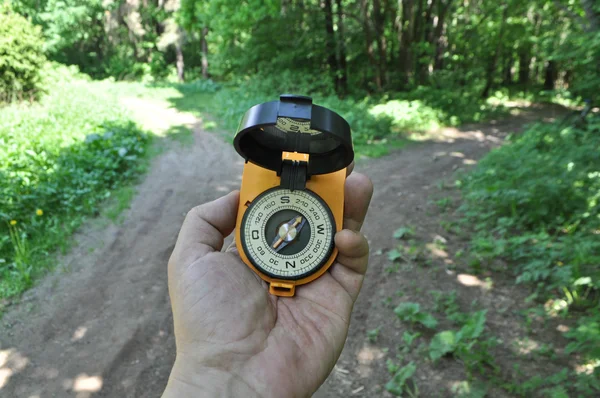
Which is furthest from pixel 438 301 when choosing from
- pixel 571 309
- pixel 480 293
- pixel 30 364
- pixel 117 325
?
pixel 30 364

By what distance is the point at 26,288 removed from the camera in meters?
4.11

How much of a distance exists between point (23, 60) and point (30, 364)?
926 centimetres

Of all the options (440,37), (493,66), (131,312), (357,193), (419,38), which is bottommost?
(493,66)

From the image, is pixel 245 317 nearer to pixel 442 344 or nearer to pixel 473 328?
pixel 442 344

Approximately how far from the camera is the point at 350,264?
6.73 feet

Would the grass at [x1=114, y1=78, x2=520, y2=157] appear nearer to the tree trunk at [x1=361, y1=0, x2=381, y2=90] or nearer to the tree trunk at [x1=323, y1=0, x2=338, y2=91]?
the tree trunk at [x1=361, y1=0, x2=381, y2=90]

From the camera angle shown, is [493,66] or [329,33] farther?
[493,66]

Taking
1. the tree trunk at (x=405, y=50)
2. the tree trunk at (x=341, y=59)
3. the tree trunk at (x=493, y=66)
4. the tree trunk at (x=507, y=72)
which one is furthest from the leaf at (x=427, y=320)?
the tree trunk at (x=507, y=72)

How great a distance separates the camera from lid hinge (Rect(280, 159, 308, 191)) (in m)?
2.05

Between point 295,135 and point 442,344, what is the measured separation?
196 cm

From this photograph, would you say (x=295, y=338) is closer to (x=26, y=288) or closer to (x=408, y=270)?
(x=408, y=270)

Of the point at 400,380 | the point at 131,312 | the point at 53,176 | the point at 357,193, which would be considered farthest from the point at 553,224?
the point at 53,176

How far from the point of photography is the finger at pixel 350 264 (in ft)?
6.33

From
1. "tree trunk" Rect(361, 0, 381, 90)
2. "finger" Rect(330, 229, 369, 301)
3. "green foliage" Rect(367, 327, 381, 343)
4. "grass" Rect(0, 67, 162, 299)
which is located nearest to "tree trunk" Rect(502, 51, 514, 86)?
"tree trunk" Rect(361, 0, 381, 90)
